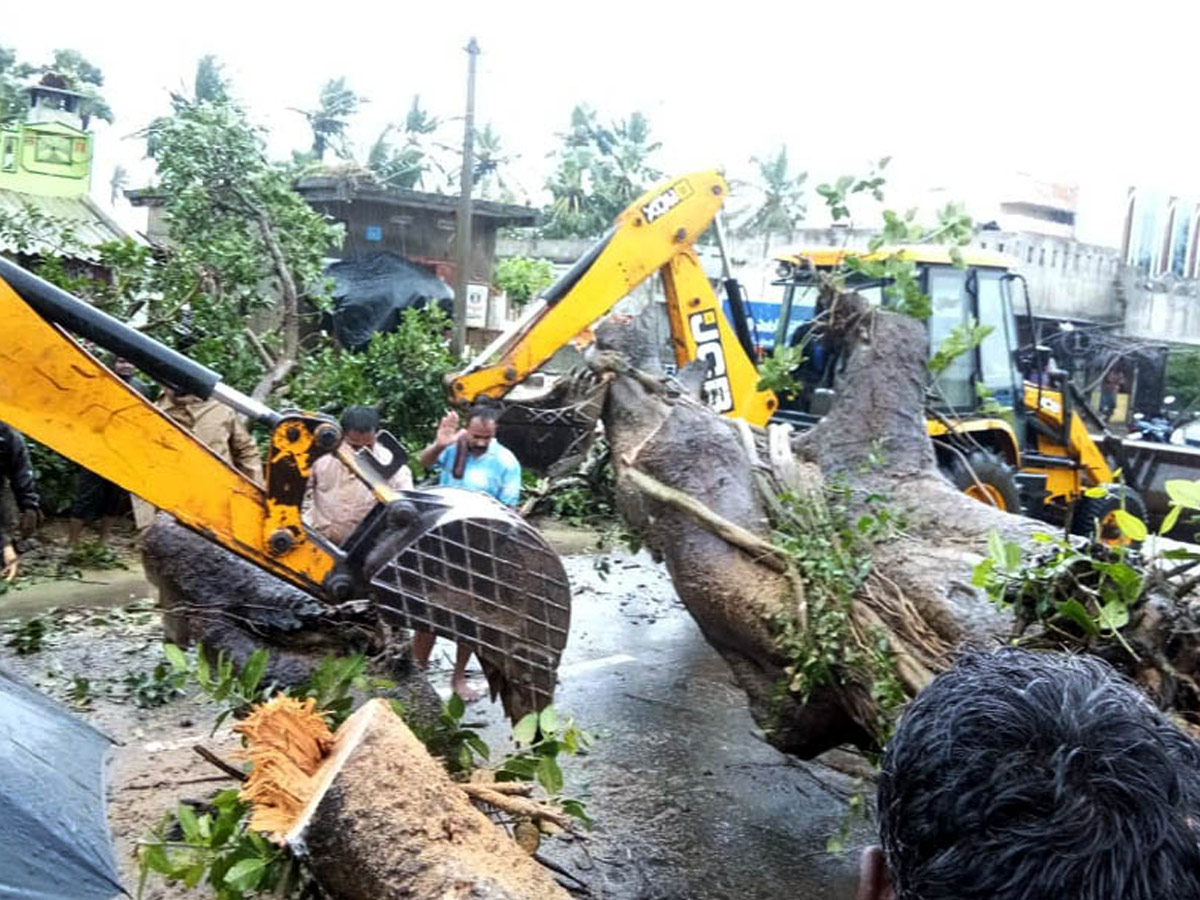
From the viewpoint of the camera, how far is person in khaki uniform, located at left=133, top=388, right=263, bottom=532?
845cm

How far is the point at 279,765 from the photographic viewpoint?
2943 millimetres

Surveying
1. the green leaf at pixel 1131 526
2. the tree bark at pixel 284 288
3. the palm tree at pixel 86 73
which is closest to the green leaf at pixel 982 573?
the green leaf at pixel 1131 526

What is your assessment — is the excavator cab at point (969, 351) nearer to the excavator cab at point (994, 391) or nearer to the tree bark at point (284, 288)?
the excavator cab at point (994, 391)

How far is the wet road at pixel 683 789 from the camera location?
455cm

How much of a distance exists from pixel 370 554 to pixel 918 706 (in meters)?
3.13


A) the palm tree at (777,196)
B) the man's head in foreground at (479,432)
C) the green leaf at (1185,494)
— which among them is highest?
the palm tree at (777,196)

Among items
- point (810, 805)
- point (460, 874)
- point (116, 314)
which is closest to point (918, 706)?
point (460, 874)

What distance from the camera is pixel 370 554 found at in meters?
4.15

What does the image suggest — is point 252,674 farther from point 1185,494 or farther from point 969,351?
point 969,351

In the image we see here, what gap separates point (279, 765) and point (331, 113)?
114 feet

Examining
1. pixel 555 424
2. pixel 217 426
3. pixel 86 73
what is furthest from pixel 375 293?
pixel 86 73

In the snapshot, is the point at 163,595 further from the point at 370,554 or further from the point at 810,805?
the point at 810,805

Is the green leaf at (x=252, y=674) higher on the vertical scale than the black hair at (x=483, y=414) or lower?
lower

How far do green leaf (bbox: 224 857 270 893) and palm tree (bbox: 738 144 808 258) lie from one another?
34263 millimetres
